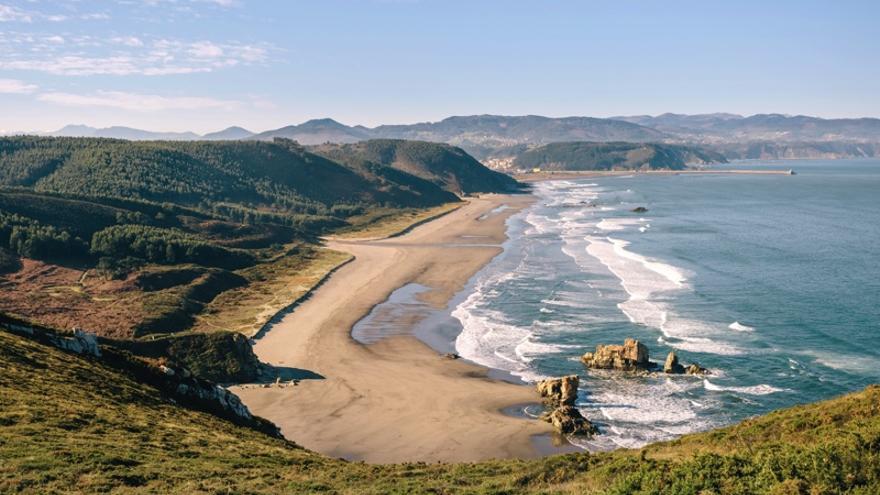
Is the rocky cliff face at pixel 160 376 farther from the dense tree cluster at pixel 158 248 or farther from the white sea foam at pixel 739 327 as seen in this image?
the dense tree cluster at pixel 158 248

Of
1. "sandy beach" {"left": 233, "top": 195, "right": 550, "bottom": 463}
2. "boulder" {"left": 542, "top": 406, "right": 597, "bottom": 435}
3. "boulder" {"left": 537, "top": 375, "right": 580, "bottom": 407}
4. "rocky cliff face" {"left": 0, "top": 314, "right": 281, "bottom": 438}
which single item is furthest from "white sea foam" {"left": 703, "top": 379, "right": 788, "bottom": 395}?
"rocky cliff face" {"left": 0, "top": 314, "right": 281, "bottom": 438}

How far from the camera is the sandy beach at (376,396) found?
39531mm

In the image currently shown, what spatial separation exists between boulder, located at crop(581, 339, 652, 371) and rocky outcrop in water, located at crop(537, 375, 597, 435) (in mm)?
5933

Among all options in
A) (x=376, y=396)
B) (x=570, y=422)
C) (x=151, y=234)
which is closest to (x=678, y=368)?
(x=570, y=422)

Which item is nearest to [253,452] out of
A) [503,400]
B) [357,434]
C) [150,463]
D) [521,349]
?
[150,463]

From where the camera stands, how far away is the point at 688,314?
65.0 metres

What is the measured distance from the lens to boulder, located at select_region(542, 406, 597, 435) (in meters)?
40.0

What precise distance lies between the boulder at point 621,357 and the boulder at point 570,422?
9.99 m

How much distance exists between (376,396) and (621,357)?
17432 mm

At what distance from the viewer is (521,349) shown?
56000 millimetres

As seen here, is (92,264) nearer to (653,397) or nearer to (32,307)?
(32,307)

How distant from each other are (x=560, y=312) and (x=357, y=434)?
3042 cm

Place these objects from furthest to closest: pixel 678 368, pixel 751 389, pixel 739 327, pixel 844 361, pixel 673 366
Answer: pixel 739 327 → pixel 844 361 → pixel 678 368 → pixel 673 366 → pixel 751 389

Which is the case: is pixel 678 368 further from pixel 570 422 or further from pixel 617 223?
pixel 617 223
